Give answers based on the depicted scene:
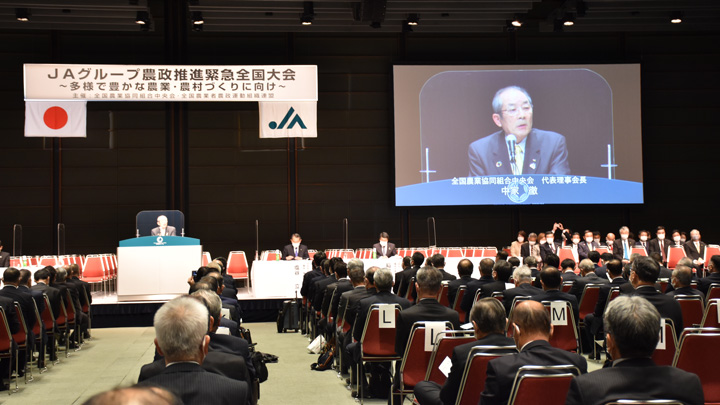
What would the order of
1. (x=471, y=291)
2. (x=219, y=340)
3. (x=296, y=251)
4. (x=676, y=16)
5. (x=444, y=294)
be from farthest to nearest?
(x=676, y=16) < (x=296, y=251) < (x=444, y=294) < (x=471, y=291) < (x=219, y=340)

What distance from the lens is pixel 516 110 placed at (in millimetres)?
16141

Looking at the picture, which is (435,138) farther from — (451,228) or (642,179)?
(642,179)

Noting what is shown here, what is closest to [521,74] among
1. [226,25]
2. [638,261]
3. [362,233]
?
[362,233]

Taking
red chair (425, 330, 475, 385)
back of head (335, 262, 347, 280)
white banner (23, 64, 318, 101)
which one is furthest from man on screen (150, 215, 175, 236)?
red chair (425, 330, 475, 385)

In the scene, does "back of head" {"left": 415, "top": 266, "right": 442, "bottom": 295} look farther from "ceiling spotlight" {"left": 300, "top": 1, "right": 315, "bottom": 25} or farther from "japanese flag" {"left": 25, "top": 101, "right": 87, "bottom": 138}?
"ceiling spotlight" {"left": 300, "top": 1, "right": 315, "bottom": 25}

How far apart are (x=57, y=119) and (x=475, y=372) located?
11.7m

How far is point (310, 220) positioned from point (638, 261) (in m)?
11.9

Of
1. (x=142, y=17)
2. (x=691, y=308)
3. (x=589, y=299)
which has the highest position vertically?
(x=142, y=17)

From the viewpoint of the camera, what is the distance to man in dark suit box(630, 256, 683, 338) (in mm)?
5074

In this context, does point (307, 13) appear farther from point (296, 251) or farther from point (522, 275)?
point (522, 275)

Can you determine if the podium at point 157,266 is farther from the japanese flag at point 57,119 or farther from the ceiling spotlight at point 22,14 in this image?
the ceiling spotlight at point 22,14

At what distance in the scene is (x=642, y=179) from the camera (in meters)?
16.3

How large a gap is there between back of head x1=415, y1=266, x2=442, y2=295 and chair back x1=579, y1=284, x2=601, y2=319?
3.23 m

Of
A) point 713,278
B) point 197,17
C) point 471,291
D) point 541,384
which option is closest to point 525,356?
point 541,384
